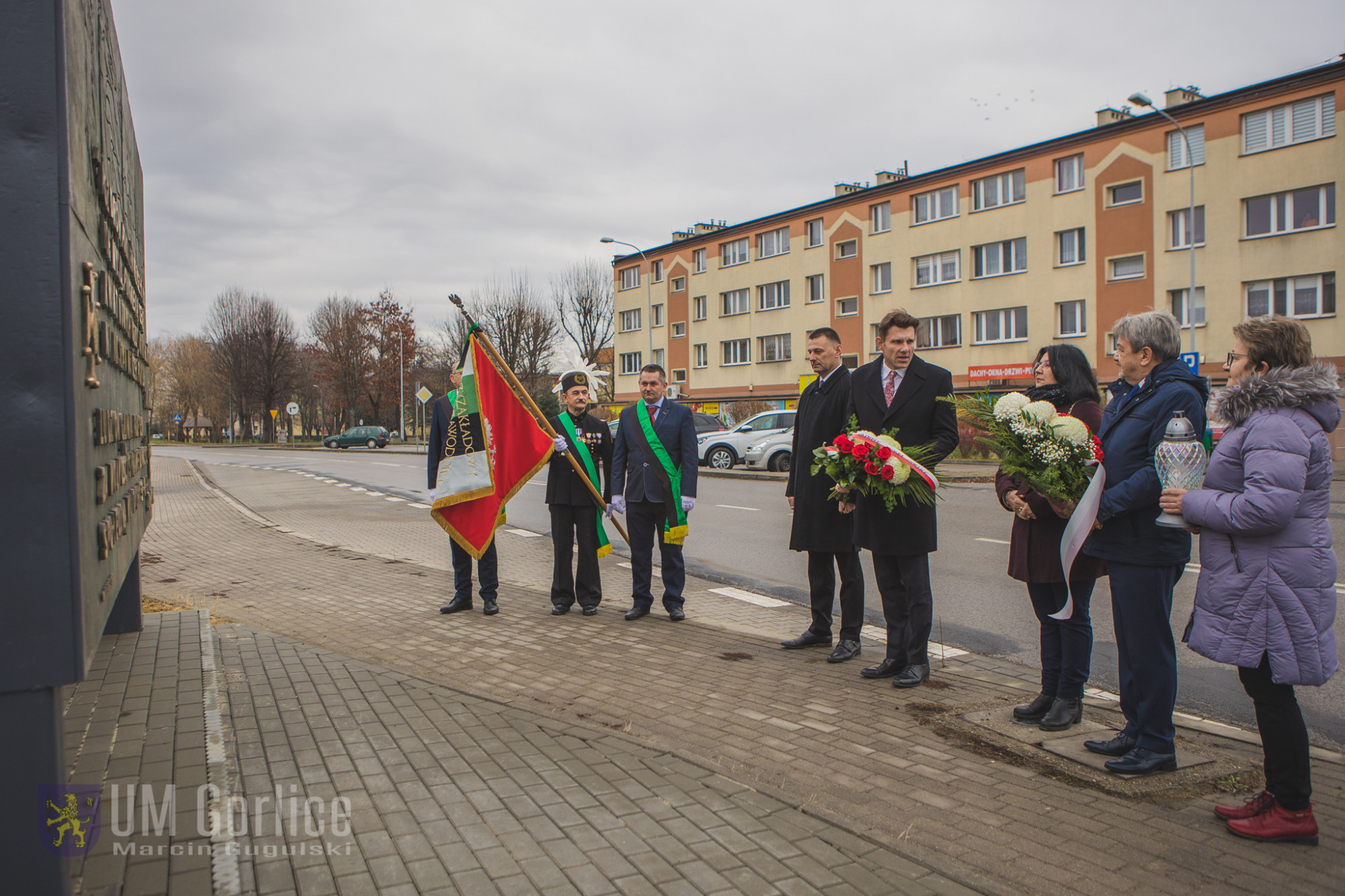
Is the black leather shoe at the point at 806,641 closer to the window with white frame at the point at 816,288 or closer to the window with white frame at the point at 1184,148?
the window with white frame at the point at 1184,148

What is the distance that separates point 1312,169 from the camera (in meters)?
28.7

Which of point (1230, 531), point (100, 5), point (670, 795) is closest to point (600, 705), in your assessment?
point (670, 795)

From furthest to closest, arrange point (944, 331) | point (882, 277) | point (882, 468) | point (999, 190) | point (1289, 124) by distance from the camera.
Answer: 1. point (882, 277)
2. point (944, 331)
3. point (999, 190)
4. point (1289, 124)
5. point (882, 468)

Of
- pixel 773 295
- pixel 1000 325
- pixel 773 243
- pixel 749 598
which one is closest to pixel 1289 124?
pixel 1000 325

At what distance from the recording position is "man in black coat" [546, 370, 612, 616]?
7359mm

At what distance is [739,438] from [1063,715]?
22.5 metres

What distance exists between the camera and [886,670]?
5367 mm

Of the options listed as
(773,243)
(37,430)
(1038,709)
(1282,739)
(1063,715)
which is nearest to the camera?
(37,430)

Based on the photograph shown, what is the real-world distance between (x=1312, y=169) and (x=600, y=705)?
32968 mm

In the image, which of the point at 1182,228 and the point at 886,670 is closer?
the point at 886,670

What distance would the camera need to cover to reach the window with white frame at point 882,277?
42031mm

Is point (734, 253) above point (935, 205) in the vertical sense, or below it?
above

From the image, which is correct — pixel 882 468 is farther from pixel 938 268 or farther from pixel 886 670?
pixel 938 268

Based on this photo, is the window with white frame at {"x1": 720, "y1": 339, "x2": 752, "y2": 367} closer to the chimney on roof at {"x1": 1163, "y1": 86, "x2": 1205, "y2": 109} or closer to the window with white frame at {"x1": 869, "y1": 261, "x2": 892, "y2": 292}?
the window with white frame at {"x1": 869, "y1": 261, "x2": 892, "y2": 292}
